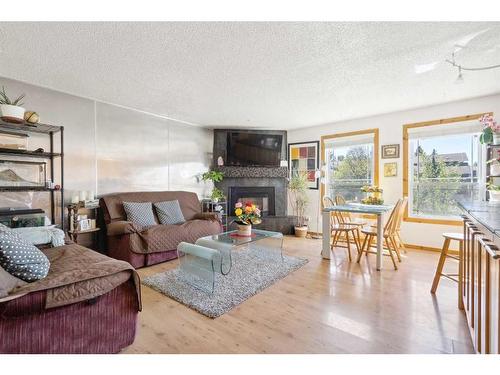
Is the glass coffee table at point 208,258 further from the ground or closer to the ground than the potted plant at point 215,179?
closer to the ground

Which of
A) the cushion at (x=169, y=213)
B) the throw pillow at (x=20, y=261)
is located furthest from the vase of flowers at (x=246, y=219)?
the throw pillow at (x=20, y=261)

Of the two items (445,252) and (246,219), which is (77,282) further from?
(445,252)

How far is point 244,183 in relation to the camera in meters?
5.29

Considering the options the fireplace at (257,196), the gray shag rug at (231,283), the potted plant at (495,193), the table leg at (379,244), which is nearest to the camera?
the gray shag rug at (231,283)

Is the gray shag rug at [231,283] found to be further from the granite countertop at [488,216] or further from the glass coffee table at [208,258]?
the granite countertop at [488,216]

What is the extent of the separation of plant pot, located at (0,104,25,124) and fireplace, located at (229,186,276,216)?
3495 mm

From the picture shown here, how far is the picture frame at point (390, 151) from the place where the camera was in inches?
164

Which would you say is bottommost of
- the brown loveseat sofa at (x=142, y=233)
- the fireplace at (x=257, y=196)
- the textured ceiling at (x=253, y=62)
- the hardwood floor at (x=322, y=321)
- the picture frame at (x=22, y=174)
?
the hardwood floor at (x=322, y=321)

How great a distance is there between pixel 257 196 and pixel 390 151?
277cm

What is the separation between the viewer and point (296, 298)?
2.22 m

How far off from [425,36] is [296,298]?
8.19 feet

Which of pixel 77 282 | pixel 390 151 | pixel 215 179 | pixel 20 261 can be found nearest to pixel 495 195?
pixel 390 151

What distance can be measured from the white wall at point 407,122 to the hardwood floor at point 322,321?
1450 mm

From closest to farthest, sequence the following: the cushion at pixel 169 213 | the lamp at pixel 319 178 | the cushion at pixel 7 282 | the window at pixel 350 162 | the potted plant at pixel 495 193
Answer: the cushion at pixel 7 282, the potted plant at pixel 495 193, the cushion at pixel 169 213, the window at pixel 350 162, the lamp at pixel 319 178
